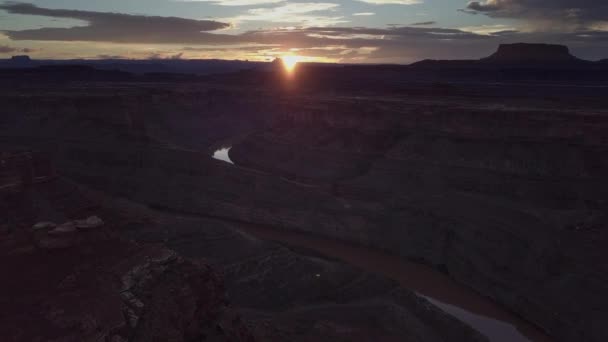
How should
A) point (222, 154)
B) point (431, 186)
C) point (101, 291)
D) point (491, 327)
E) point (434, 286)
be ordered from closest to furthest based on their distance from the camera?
point (101, 291) < point (491, 327) < point (434, 286) < point (431, 186) < point (222, 154)

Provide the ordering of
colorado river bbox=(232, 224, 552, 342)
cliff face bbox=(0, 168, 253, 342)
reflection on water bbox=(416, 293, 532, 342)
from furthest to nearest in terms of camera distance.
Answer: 1. colorado river bbox=(232, 224, 552, 342)
2. reflection on water bbox=(416, 293, 532, 342)
3. cliff face bbox=(0, 168, 253, 342)

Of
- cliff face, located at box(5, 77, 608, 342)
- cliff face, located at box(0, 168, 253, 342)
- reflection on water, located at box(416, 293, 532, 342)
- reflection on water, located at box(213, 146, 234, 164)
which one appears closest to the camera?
cliff face, located at box(0, 168, 253, 342)

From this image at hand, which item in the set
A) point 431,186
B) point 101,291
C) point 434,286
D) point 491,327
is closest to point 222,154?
point 431,186

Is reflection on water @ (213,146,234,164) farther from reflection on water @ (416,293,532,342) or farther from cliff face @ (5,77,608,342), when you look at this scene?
reflection on water @ (416,293,532,342)

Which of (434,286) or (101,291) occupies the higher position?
(101,291)

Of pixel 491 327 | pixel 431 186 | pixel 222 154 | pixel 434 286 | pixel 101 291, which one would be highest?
pixel 101 291

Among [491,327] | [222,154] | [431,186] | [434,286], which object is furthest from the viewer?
[222,154]

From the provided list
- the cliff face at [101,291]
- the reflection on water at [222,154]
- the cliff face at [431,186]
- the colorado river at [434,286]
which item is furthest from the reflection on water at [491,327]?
the reflection on water at [222,154]

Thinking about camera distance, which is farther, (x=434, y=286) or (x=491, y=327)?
(x=434, y=286)

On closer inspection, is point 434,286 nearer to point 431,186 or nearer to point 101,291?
point 431,186

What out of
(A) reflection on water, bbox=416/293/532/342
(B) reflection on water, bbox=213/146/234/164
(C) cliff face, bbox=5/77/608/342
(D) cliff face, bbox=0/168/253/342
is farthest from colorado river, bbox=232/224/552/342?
(B) reflection on water, bbox=213/146/234/164

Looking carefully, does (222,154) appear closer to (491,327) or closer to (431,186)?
(431,186)
